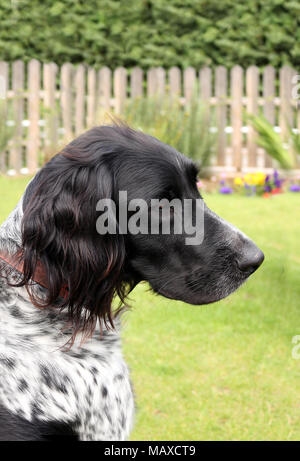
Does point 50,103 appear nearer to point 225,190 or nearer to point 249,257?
point 225,190

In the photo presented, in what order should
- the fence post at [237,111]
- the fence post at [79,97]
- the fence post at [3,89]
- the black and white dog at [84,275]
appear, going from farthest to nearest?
the fence post at [79,97], the fence post at [237,111], the fence post at [3,89], the black and white dog at [84,275]

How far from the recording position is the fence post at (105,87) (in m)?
10.8

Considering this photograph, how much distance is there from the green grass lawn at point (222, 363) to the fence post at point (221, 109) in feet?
16.1

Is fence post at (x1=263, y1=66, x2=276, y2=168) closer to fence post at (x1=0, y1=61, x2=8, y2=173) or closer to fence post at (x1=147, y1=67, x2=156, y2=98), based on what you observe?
fence post at (x1=147, y1=67, x2=156, y2=98)

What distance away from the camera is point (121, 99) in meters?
10.8

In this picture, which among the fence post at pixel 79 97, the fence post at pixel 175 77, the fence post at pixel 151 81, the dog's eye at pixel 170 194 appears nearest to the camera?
the dog's eye at pixel 170 194

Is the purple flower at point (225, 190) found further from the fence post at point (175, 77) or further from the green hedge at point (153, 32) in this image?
the green hedge at point (153, 32)

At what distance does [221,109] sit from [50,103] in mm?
3238

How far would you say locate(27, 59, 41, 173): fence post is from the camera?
10789mm

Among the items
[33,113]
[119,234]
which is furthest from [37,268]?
[33,113]

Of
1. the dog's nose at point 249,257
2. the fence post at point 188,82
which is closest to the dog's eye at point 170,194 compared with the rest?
the dog's nose at point 249,257

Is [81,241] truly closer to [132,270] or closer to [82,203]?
[82,203]

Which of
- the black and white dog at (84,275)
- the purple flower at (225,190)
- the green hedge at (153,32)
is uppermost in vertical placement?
the green hedge at (153,32)
